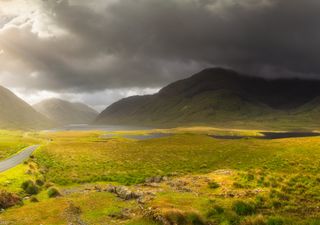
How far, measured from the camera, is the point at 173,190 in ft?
124

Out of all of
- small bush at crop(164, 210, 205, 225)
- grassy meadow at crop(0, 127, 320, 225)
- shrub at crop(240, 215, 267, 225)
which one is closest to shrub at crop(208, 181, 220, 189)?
grassy meadow at crop(0, 127, 320, 225)

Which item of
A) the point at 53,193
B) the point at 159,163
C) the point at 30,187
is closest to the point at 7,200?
the point at 53,193

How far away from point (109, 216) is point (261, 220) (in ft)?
45.9

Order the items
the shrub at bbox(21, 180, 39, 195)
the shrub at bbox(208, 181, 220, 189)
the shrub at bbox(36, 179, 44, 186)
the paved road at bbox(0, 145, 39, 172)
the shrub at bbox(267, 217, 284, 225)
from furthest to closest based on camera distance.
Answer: the paved road at bbox(0, 145, 39, 172)
the shrub at bbox(36, 179, 44, 186)
the shrub at bbox(21, 180, 39, 195)
the shrub at bbox(208, 181, 220, 189)
the shrub at bbox(267, 217, 284, 225)

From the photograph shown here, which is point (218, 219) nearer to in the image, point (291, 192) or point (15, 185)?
point (291, 192)

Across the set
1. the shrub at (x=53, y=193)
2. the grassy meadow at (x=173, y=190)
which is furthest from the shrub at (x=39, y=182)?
the shrub at (x=53, y=193)

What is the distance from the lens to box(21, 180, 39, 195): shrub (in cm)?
3956

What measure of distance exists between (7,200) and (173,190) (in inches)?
761

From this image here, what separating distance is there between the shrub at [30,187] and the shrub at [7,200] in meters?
5.16

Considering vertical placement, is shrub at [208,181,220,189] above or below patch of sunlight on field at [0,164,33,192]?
below

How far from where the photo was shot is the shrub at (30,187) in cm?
3956

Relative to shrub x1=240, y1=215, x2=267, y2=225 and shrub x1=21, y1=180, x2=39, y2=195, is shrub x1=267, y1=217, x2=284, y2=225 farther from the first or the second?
shrub x1=21, y1=180, x2=39, y2=195

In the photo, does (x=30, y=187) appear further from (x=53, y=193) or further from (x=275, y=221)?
(x=275, y=221)

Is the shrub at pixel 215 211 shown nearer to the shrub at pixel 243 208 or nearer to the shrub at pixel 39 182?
the shrub at pixel 243 208
